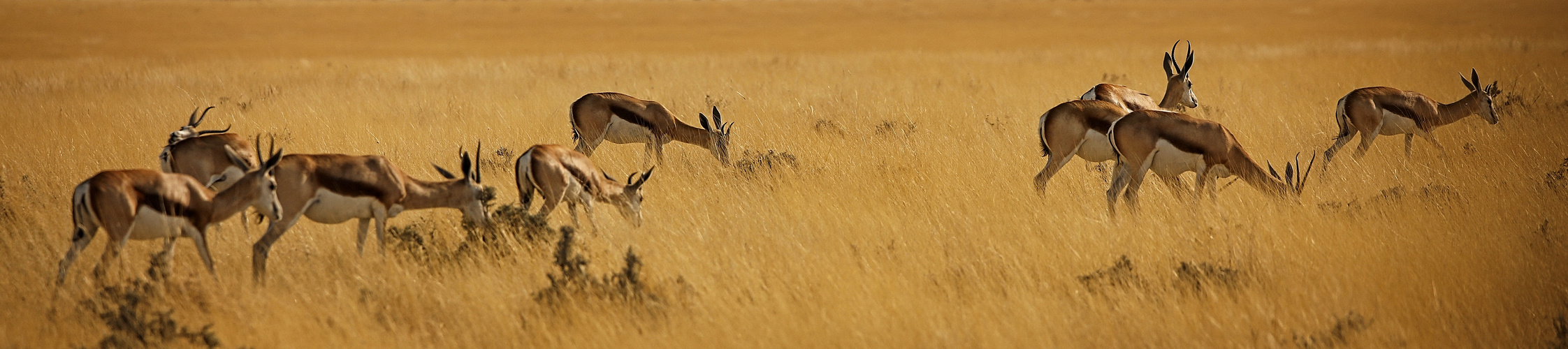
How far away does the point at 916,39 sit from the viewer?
37.5 m

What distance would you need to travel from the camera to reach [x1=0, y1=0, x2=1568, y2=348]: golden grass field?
477 cm

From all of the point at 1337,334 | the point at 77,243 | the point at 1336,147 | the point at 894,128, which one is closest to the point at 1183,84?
the point at 1336,147

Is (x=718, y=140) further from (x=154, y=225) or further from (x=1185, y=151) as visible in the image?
(x=154, y=225)

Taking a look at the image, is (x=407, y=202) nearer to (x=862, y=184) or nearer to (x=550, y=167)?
(x=550, y=167)

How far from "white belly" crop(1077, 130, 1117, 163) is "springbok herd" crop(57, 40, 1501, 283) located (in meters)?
0.01

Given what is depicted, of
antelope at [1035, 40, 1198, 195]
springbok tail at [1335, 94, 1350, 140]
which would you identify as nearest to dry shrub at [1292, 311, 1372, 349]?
antelope at [1035, 40, 1198, 195]

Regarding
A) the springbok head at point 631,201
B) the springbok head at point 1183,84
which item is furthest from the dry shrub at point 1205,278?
the springbok head at point 1183,84

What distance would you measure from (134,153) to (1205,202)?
10002 mm

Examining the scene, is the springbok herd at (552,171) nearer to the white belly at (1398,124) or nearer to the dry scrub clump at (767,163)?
the white belly at (1398,124)

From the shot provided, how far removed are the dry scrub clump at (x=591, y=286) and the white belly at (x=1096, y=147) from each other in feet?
12.6

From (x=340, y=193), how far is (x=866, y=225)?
3300 mm

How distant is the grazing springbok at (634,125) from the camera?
31.9ft

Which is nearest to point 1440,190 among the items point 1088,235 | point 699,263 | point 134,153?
point 1088,235

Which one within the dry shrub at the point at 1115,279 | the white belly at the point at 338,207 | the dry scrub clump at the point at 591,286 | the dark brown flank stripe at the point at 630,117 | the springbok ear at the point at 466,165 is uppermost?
the dark brown flank stripe at the point at 630,117
